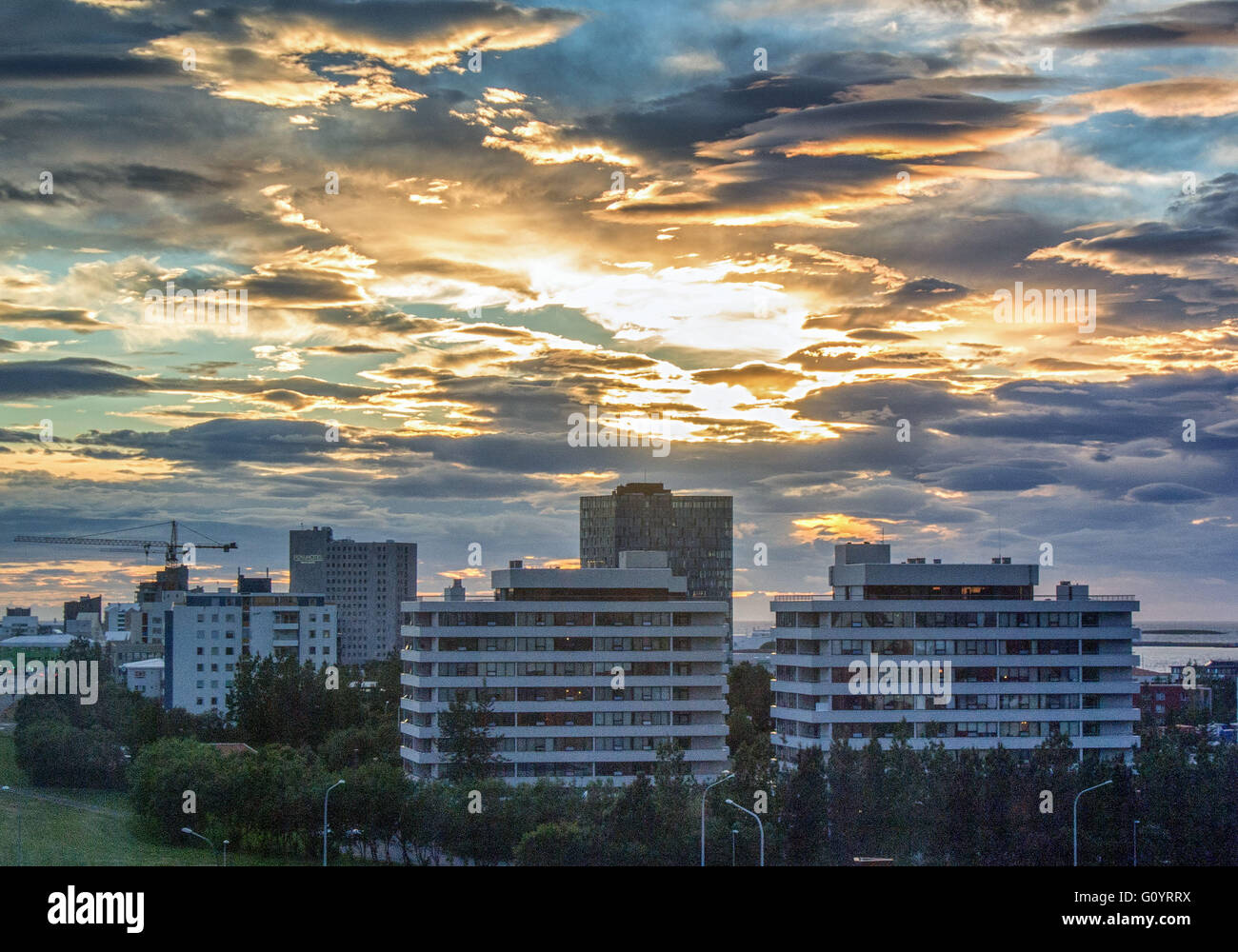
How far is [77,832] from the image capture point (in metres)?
28.6

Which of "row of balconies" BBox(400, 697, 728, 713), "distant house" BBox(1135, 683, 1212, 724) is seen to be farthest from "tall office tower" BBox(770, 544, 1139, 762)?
"distant house" BBox(1135, 683, 1212, 724)

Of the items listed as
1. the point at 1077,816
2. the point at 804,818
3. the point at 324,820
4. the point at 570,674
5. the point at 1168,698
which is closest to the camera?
the point at 804,818

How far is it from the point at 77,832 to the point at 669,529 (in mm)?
64229

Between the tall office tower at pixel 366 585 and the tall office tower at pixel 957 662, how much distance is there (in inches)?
3158

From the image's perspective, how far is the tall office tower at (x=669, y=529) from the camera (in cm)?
8681

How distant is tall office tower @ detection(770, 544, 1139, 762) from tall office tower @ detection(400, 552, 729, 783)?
2.83 meters

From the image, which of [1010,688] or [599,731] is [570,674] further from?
[1010,688]

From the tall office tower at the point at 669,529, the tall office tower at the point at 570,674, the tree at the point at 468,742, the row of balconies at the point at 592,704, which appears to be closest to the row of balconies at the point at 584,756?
the tall office tower at the point at 570,674

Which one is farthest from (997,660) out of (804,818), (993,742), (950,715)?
(804,818)

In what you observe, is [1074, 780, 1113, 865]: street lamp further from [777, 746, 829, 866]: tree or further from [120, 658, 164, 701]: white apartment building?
[120, 658, 164, 701]: white apartment building

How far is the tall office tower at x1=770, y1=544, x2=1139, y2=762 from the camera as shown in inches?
1427

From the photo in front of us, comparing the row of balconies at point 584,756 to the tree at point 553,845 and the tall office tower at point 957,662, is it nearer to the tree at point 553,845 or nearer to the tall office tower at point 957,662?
the tall office tower at point 957,662

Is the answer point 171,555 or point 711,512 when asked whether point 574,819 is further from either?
point 171,555
